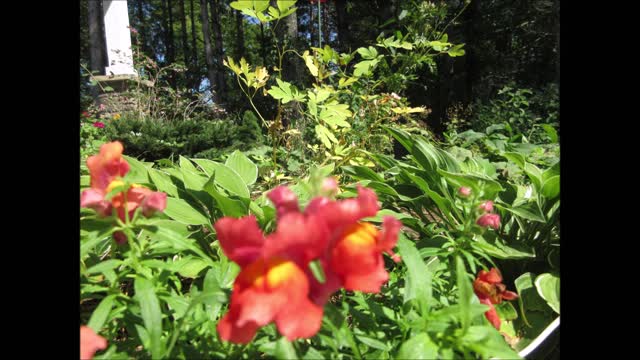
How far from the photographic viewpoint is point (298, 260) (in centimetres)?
42

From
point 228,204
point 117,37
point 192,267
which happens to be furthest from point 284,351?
point 117,37

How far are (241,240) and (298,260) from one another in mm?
78

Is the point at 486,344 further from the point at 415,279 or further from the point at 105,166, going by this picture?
the point at 105,166

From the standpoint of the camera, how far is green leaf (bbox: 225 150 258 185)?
3.96 feet

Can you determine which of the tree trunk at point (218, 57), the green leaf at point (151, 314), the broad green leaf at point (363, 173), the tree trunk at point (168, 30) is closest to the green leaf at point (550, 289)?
the broad green leaf at point (363, 173)

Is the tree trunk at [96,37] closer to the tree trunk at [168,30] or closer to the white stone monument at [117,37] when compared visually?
the white stone monument at [117,37]

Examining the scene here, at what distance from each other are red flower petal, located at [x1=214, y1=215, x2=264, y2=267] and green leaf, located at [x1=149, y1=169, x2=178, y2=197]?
2.07 ft

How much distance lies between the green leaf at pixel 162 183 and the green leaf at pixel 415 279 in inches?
26.1

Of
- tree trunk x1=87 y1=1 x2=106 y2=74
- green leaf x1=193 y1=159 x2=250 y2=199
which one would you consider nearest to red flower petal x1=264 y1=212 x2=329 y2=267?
green leaf x1=193 y1=159 x2=250 y2=199

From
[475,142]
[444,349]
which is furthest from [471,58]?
[444,349]

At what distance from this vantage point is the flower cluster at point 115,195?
55 centimetres

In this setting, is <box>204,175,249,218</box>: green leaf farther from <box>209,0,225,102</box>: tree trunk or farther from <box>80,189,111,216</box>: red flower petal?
<box>209,0,225,102</box>: tree trunk
